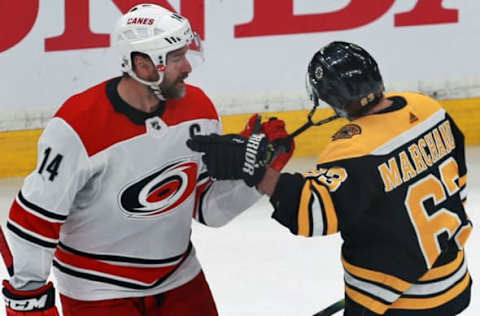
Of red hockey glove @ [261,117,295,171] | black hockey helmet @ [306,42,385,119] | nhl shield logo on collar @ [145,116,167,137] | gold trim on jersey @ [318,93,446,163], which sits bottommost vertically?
red hockey glove @ [261,117,295,171]

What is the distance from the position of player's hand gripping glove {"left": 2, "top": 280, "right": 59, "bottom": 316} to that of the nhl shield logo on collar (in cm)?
41

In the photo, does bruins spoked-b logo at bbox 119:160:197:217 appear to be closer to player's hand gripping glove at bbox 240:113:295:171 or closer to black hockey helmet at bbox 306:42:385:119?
player's hand gripping glove at bbox 240:113:295:171

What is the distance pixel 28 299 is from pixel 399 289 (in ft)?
2.57

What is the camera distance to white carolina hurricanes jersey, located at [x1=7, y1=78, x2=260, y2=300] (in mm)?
2096

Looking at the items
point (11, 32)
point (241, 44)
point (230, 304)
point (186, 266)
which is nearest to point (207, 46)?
point (241, 44)

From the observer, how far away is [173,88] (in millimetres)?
2170

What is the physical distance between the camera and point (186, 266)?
Result: 2369 millimetres

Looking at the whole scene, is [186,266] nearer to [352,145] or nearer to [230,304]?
[352,145]

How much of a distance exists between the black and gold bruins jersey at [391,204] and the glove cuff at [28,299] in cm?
55

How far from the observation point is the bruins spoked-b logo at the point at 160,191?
2188mm

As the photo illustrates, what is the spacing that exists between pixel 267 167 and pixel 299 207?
0.11m

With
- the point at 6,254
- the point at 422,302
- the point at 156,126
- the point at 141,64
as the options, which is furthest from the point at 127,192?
the point at 422,302

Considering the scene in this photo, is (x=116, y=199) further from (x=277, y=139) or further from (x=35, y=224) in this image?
(x=277, y=139)

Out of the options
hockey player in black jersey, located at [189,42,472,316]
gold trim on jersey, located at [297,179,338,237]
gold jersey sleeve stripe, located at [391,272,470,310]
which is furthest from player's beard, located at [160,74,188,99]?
gold jersey sleeve stripe, located at [391,272,470,310]
